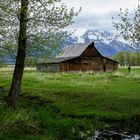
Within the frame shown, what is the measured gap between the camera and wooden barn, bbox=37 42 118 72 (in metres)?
98.6

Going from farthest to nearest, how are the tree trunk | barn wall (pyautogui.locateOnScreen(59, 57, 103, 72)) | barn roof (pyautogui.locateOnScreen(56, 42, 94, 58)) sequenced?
barn roof (pyautogui.locateOnScreen(56, 42, 94, 58)), barn wall (pyautogui.locateOnScreen(59, 57, 103, 72)), the tree trunk

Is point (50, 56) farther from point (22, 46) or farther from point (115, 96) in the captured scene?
point (115, 96)

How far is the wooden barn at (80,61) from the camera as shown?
98625mm

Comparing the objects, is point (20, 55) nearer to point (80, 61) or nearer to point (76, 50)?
point (80, 61)

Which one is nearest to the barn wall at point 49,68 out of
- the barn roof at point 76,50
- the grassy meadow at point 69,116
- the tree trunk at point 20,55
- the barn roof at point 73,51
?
the barn roof at point 73,51

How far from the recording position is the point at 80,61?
330 ft

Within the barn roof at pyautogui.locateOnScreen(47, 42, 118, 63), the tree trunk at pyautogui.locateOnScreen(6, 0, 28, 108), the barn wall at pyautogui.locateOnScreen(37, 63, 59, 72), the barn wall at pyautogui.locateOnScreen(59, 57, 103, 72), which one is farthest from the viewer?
the barn roof at pyautogui.locateOnScreen(47, 42, 118, 63)

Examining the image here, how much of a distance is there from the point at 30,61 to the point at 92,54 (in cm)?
7886

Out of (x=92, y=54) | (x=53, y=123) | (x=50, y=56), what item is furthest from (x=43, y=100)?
(x=92, y=54)

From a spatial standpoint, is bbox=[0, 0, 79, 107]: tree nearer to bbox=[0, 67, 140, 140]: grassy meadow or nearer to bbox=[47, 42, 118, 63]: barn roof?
bbox=[0, 67, 140, 140]: grassy meadow

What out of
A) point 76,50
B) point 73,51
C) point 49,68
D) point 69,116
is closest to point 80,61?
point 76,50

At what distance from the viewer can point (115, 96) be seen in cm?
3509

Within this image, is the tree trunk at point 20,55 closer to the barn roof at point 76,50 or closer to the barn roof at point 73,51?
the barn roof at point 73,51

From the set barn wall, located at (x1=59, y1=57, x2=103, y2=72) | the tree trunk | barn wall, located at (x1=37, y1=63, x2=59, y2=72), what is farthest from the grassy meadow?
barn wall, located at (x1=37, y1=63, x2=59, y2=72)
